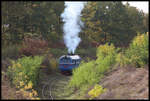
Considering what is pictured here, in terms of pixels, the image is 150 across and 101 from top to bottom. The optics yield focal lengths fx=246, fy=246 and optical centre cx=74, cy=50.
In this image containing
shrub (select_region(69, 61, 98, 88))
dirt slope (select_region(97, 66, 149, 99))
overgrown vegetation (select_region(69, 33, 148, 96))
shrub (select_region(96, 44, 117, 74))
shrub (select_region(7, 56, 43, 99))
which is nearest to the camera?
dirt slope (select_region(97, 66, 149, 99))

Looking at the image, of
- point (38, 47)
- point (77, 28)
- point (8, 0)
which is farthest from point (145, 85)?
point (77, 28)

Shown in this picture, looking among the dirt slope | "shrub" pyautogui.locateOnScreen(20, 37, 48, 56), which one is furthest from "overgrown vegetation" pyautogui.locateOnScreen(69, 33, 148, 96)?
"shrub" pyautogui.locateOnScreen(20, 37, 48, 56)

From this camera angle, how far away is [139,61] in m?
12.2

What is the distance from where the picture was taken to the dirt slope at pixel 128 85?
898 cm

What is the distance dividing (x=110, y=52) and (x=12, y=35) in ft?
27.0

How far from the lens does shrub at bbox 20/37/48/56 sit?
77.7 ft

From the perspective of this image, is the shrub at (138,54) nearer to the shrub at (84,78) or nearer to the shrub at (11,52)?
the shrub at (84,78)

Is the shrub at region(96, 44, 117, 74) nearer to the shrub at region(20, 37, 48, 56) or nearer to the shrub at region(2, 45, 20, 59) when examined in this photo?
the shrub at region(2, 45, 20, 59)

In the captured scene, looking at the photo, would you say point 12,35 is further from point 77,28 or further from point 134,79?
point 77,28

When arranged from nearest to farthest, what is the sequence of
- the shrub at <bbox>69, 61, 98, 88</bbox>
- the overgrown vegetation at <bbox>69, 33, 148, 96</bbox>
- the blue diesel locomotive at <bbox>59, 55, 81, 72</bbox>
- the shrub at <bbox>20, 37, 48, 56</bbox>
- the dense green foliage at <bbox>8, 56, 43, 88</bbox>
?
the overgrown vegetation at <bbox>69, 33, 148, 96</bbox> → the dense green foliage at <bbox>8, 56, 43, 88</bbox> → the shrub at <bbox>69, 61, 98, 88</bbox> → the blue diesel locomotive at <bbox>59, 55, 81, 72</bbox> → the shrub at <bbox>20, 37, 48, 56</bbox>

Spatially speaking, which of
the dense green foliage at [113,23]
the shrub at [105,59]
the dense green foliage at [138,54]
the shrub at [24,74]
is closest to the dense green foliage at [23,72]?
the shrub at [24,74]

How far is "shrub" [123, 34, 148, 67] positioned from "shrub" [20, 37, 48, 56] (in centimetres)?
1266

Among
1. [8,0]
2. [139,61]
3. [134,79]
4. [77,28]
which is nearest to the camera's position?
[134,79]

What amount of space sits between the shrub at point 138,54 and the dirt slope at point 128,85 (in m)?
0.41
